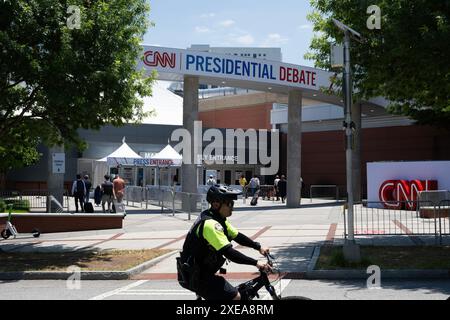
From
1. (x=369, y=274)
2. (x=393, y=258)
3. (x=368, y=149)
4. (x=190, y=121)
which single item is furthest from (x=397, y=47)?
(x=368, y=149)

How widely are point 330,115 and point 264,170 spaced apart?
6.90 m

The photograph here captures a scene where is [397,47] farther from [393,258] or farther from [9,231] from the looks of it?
[9,231]

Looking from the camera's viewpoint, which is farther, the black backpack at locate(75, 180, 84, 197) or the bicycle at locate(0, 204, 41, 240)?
the black backpack at locate(75, 180, 84, 197)

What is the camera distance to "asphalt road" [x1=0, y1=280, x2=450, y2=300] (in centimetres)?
866

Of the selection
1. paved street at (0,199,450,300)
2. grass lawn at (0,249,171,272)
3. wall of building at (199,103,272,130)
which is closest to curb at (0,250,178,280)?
paved street at (0,199,450,300)

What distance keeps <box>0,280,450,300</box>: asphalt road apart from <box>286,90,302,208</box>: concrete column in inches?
779

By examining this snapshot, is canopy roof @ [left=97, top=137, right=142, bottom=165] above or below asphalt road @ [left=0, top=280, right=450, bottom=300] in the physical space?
above

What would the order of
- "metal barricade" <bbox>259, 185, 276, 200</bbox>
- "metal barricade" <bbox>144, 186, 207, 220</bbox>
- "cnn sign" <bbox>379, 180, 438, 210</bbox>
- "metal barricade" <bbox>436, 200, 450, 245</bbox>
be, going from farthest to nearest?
1. "metal barricade" <bbox>259, 185, 276, 200</bbox>
2. "cnn sign" <bbox>379, 180, 438, 210</bbox>
3. "metal barricade" <bbox>144, 186, 207, 220</bbox>
4. "metal barricade" <bbox>436, 200, 450, 245</bbox>

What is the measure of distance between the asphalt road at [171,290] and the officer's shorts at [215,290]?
357cm

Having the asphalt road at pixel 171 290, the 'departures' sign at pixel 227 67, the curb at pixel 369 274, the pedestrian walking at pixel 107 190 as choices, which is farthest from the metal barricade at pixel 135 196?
the curb at pixel 369 274

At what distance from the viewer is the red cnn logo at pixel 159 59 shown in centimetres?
2408

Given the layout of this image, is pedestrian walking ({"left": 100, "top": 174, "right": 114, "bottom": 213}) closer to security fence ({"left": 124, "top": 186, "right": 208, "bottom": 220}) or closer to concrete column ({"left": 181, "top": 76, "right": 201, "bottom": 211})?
security fence ({"left": 124, "top": 186, "right": 208, "bottom": 220})
